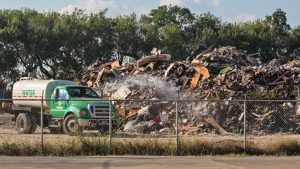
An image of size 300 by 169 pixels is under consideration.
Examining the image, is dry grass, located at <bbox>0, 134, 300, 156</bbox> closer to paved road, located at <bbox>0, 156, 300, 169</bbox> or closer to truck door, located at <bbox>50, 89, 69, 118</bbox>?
paved road, located at <bbox>0, 156, 300, 169</bbox>

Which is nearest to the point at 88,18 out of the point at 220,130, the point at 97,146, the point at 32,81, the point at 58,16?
the point at 58,16

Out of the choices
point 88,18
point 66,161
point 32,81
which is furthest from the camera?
point 88,18

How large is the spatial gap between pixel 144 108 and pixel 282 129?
690 centimetres

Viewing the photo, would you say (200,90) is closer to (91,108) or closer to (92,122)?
(91,108)

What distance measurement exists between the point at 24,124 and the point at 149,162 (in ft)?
43.0

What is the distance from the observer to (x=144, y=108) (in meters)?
29.7

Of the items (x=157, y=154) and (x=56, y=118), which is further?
(x=56, y=118)

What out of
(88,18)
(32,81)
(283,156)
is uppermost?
(88,18)

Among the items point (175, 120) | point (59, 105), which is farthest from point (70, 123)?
point (175, 120)

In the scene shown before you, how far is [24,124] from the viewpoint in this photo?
27859mm

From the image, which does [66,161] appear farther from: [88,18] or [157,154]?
[88,18]

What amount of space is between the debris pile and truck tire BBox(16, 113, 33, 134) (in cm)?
438

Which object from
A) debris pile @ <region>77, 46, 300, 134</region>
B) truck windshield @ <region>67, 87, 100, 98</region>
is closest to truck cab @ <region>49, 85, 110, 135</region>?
truck windshield @ <region>67, 87, 100, 98</region>

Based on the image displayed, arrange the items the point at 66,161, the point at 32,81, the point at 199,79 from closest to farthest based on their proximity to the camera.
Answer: the point at 66,161, the point at 32,81, the point at 199,79
